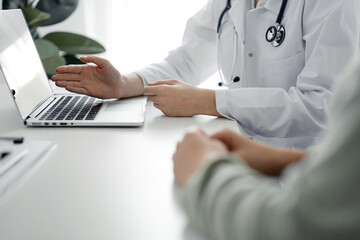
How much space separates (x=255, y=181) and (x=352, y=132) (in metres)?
0.10

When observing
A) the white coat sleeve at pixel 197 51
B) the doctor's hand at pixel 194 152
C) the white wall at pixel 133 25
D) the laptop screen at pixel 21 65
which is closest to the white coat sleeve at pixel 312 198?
the doctor's hand at pixel 194 152

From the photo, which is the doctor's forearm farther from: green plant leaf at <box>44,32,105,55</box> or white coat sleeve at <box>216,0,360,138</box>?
green plant leaf at <box>44,32,105,55</box>

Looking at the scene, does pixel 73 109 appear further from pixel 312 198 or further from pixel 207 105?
pixel 312 198

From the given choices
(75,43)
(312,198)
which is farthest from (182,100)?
(75,43)

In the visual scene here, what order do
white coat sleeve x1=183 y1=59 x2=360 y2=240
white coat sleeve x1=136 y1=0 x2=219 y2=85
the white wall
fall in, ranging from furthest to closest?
the white wall → white coat sleeve x1=136 y1=0 x2=219 y2=85 → white coat sleeve x1=183 y1=59 x2=360 y2=240

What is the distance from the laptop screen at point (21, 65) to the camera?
854mm

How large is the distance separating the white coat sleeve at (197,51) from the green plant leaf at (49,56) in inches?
21.9

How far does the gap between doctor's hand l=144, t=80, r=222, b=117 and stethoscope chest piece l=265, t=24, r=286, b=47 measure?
10.1 inches

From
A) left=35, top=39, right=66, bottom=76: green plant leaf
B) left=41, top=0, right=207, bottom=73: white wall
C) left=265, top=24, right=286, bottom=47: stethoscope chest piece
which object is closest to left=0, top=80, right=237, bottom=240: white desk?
left=265, top=24, right=286, bottom=47: stethoscope chest piece

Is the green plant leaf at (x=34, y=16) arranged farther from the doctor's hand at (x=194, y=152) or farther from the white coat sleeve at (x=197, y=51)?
the doctor's hand at (x=194, y=152)

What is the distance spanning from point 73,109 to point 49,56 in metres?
0.76

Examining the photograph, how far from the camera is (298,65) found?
3.39ft

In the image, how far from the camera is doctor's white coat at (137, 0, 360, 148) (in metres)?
0.90

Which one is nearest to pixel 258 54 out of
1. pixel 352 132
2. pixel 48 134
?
pixel 48 134
